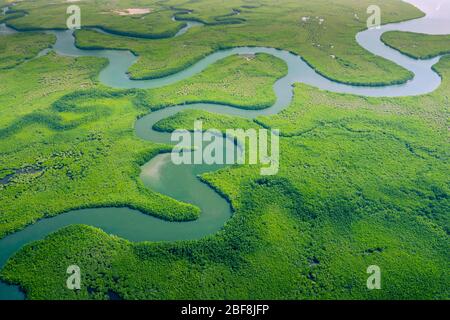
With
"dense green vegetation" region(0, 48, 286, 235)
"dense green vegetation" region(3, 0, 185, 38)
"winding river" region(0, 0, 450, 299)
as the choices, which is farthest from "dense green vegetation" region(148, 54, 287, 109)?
"dense green vegetation" region(3, 0, 185, 38)

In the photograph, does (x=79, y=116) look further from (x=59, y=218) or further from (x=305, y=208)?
(x=305, y=208)

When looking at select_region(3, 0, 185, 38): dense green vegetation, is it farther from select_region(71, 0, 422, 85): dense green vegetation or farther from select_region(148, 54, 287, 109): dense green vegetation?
select_region(148, 54, 287, 109): dense green vegetation

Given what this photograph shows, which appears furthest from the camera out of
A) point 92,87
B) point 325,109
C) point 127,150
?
point 92,87

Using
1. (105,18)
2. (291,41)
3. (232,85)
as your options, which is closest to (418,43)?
(291,41)

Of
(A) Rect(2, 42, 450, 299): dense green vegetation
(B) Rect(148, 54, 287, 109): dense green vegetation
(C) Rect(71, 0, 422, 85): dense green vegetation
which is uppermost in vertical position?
(C) Rect(71, 0, 422, 85): dense green vegetation

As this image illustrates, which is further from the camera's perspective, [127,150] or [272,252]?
[127,150]

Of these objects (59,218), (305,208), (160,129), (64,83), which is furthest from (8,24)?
(305,208)

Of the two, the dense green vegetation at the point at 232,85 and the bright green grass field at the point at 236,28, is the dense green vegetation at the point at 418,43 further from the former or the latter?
the dense green vegetation at the point at 232,85
